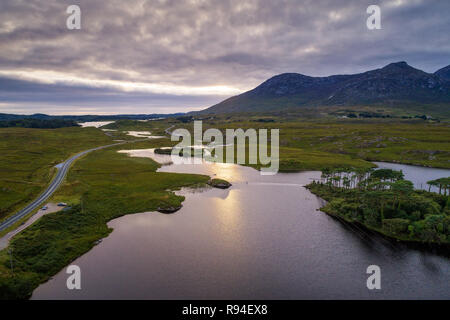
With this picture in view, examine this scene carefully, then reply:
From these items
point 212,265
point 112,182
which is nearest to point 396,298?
point 212,265

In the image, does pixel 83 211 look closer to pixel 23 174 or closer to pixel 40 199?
pixel 40 199

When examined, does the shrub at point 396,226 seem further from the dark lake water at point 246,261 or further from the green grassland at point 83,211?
the green grassland at point 83,211

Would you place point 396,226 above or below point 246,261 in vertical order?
above

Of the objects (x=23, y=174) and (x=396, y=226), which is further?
(x=23, y=174)

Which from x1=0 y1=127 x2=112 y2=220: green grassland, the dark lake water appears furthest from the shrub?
x1=0 y1=127 x2=112 y2=220: green grassland

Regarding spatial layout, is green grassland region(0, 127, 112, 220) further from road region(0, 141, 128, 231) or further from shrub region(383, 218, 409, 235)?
shrub region(383, 218, 409, 235)

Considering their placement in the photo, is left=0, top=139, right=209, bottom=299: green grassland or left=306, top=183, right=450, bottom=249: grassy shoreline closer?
left=0, top=139, right=209, bottom=299: green grassland

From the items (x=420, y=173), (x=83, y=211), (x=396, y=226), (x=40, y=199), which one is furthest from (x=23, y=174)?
(x=420, y=173)
